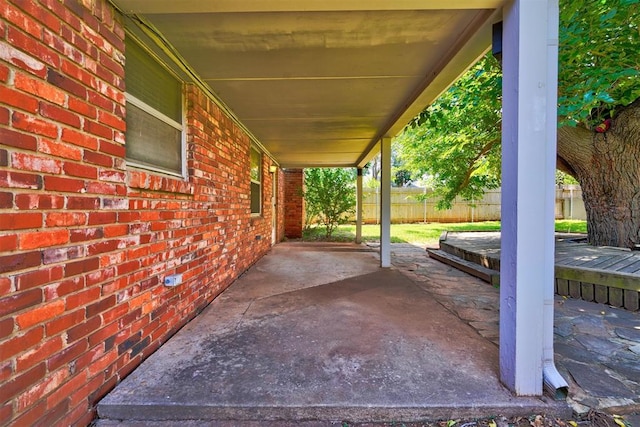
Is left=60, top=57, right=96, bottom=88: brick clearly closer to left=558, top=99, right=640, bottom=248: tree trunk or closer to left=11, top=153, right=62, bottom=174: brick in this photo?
left=11, top=153, right=62, bottom=174: brick

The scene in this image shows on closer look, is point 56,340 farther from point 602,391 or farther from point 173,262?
point 602,391

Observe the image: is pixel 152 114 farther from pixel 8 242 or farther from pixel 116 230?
pixel 8 242

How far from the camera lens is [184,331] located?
2.40 metres

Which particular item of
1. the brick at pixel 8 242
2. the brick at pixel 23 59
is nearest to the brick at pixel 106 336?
the brick at pixel 8 242

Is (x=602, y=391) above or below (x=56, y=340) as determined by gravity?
below

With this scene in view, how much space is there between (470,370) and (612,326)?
6.41 feet

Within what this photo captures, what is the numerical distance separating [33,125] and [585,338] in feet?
12.9

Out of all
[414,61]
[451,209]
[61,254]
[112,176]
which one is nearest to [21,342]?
[61,254]

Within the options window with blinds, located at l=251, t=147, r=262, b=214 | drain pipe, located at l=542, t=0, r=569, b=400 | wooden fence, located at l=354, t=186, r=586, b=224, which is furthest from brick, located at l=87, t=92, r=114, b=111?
wooden fence, located at l=354, t=186, r=586, b=224

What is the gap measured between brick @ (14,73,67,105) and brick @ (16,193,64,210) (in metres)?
0.43

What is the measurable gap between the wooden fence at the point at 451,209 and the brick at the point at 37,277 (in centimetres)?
1481

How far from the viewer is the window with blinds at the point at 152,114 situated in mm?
2049

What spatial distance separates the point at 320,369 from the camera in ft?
6.06

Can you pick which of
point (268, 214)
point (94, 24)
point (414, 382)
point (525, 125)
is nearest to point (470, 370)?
point (414, 382)
